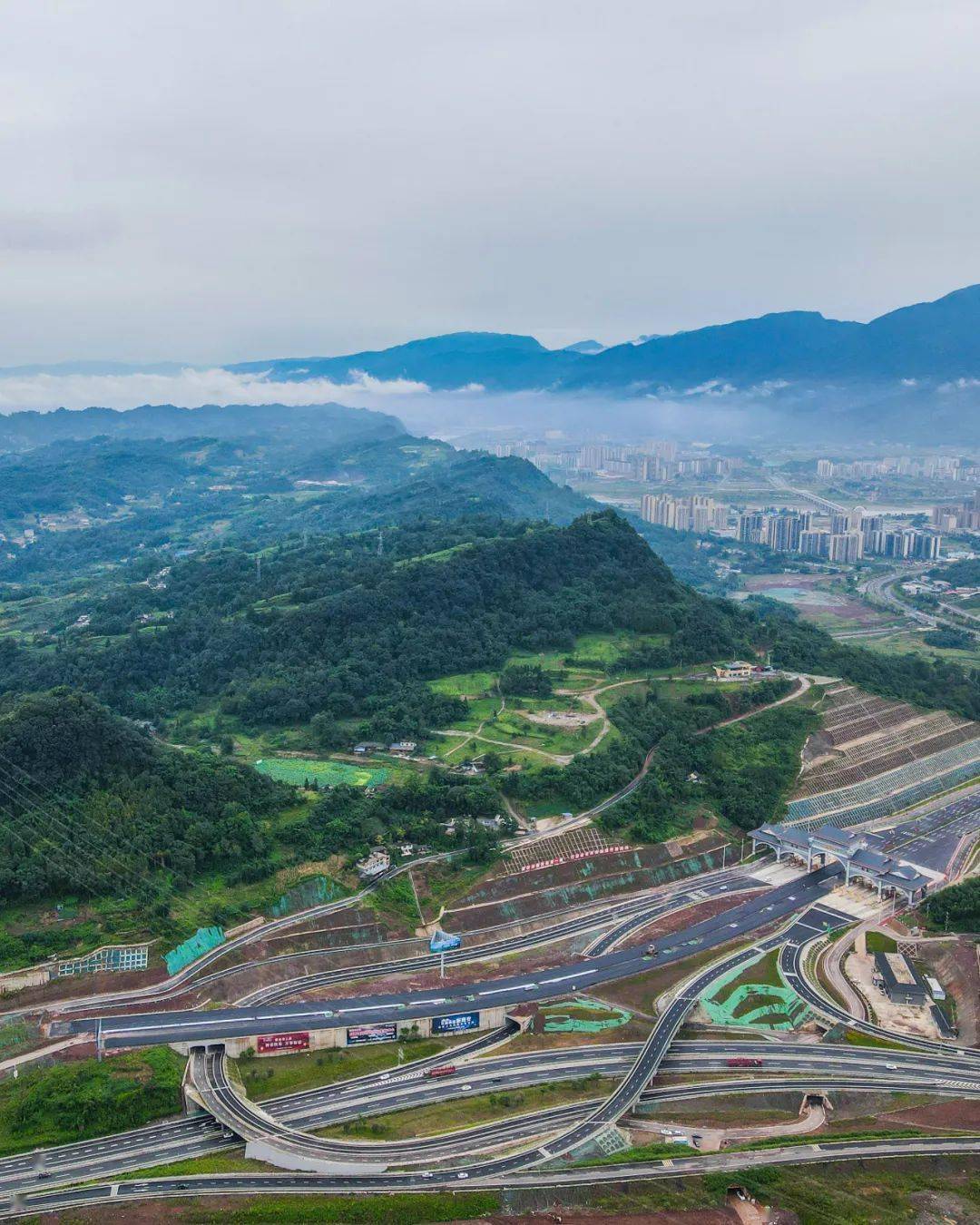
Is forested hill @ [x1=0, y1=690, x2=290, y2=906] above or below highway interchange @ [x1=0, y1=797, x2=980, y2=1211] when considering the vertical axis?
above

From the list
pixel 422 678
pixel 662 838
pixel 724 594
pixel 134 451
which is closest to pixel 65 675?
pixel 422 678

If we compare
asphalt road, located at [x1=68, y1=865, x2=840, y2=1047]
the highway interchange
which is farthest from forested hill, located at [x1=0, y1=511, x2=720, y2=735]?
the highway interchange

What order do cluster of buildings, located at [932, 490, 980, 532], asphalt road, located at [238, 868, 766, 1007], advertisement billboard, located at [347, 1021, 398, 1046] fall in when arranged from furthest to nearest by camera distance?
cluster of buildings, located at [932, 490, 980, 532]
asphalt road, located at [238, 868, 766, 1007]
advertisement billboard, located at [347, 1021, 398, 1046]

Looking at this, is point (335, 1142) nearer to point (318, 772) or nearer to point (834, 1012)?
point (834, 1012)

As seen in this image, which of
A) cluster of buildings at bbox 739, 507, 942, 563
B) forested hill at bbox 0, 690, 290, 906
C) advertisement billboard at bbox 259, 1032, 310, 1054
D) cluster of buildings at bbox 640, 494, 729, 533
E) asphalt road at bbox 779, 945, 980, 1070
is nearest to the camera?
advertisement billboard at bbox 259, 1032, 310, 1054

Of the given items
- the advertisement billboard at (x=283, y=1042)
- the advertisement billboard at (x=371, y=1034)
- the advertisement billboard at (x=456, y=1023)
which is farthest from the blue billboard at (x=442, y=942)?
the advertisement billboard at (x=283, y=1042)

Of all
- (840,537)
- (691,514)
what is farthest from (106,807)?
(691,514)

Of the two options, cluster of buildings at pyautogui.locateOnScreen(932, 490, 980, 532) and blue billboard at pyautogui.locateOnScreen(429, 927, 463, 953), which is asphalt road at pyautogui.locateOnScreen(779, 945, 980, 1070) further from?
cluster of buildings at pyautogui.locateOnScreen(932, 490, 980, 532)

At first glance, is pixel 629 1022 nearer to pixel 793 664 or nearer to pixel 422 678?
pixel 422 678
